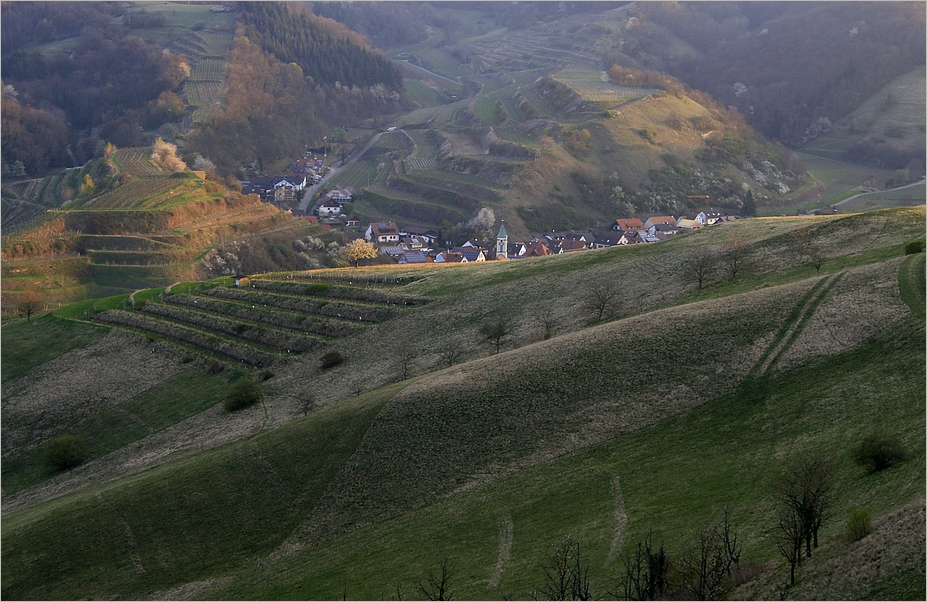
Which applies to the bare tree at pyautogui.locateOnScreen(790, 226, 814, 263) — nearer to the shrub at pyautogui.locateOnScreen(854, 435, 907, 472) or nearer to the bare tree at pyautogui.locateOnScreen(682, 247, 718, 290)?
the bare tree at pyautogui.locateOnScreen(682, 247, 718, 290)

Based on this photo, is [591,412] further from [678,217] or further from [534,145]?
[534,145]

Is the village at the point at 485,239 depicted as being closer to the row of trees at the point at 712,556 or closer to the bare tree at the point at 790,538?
the row of trees at the point at 712,556

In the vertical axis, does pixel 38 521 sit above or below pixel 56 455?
above

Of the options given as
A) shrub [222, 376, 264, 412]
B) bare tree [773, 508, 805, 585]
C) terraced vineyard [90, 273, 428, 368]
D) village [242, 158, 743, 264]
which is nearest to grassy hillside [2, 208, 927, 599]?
bare tree [773, 508, 805, 585]

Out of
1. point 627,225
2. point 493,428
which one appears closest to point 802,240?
point 493,428

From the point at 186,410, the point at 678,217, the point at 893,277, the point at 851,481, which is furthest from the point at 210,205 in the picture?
the point at 851,481

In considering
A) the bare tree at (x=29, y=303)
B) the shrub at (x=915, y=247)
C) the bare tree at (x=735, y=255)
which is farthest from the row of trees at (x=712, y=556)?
the bare tree at (x=29, y=303)

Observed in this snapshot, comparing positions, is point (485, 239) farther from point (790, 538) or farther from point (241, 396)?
point (790, 538)
